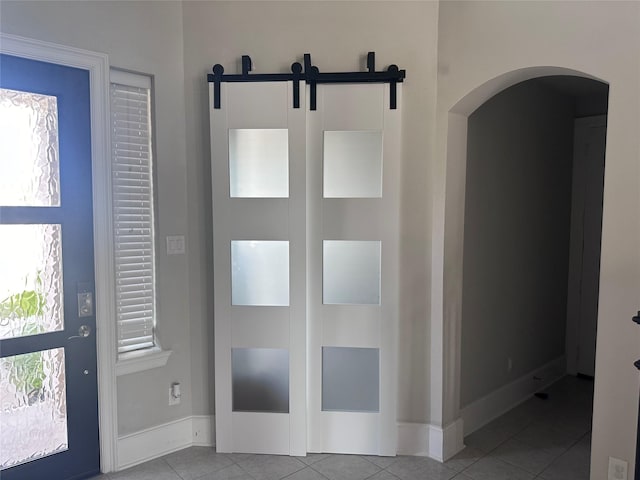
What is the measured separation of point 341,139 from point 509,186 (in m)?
1.49

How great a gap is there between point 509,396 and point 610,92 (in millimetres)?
2328

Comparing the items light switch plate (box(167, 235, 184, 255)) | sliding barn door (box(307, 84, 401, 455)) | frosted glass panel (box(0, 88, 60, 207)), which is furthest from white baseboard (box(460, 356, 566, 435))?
frosted glass panel (box(0, 88, 60, 207))

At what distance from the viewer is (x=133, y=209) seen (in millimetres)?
2562

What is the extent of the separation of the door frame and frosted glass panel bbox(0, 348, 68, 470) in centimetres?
20

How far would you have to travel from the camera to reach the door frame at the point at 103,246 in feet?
7.73

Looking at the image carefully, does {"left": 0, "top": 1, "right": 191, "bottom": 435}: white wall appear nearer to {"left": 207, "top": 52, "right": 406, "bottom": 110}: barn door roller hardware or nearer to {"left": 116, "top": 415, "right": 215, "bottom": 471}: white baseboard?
{"left": 116, "top": 415, "right": 215, "bottom": 471}: white baseboard

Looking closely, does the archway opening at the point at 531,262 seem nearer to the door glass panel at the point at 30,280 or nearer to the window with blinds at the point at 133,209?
the window with blinds at the point at 133,209

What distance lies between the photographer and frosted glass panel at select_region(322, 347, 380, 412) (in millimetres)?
2662

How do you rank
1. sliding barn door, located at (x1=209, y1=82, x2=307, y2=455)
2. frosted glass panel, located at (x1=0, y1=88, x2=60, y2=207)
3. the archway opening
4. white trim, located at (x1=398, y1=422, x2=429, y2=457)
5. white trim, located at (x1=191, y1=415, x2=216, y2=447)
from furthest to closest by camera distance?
the archway opening < white trim, located at (x1=191, y1=415, x2=216, y2=447) < white trim, located at (x1=398, y1=422, x2=429, y2=457) < sliding barn door, located at (x1=209, y1=82, x2=307, y2=455) < frosted glass panel, located at (x1=0, y1=88, x2=60, y2=207)

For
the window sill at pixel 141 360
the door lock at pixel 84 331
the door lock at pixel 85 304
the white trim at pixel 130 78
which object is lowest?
the window sill at pixel 141 360

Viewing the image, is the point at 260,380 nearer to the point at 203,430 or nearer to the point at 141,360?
the point at 203,430

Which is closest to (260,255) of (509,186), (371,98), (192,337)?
(192,337)

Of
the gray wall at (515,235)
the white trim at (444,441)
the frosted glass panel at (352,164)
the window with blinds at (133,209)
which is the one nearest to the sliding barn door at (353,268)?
the frosted glass panel at (352,164)

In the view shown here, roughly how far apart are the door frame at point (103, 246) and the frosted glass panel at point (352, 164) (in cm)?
124
